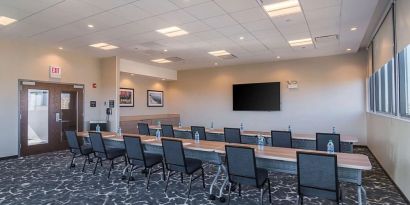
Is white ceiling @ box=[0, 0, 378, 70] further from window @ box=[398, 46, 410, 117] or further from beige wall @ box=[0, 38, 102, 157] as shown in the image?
window @ box=[398, 46, 410, 117]

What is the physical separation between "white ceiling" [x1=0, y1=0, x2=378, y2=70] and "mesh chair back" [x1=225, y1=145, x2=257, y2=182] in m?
2.42

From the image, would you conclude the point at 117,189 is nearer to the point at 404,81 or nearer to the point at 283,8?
the point at 283,8

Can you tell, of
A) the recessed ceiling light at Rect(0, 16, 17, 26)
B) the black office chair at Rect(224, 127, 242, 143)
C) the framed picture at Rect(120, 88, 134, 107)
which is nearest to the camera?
the recessed ceiling light at Rect(0, 16, 17, 26)

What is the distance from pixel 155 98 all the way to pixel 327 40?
7238mm

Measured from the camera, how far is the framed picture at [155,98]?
1048 cm

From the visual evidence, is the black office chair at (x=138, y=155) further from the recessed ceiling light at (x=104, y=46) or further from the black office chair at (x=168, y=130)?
the recessed ceiling light at (x=104, y=46)

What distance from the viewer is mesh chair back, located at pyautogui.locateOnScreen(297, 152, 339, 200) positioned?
2.54 m

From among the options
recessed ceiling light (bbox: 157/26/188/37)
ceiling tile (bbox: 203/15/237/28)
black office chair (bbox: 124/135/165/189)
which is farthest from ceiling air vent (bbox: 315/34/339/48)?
black office chair (bbox: 124/135/165/189)

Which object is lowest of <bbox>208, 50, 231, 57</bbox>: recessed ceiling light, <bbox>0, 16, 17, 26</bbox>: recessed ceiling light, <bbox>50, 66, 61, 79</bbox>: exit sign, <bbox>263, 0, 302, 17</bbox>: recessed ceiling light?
<bbox>50, 66, 61, 79</bbox>: exit sign

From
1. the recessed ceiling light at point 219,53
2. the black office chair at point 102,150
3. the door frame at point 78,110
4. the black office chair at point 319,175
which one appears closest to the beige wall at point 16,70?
the door frame at point 78,110

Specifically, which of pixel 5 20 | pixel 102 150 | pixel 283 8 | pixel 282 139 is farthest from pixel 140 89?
pixel 283 8

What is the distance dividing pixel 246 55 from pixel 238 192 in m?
5.27

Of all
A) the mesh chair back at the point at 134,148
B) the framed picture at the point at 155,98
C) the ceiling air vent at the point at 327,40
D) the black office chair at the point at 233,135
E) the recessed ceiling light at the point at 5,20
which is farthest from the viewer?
the framed picture at the point at 155,98

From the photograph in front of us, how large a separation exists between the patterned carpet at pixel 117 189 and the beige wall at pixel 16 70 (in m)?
1.33
